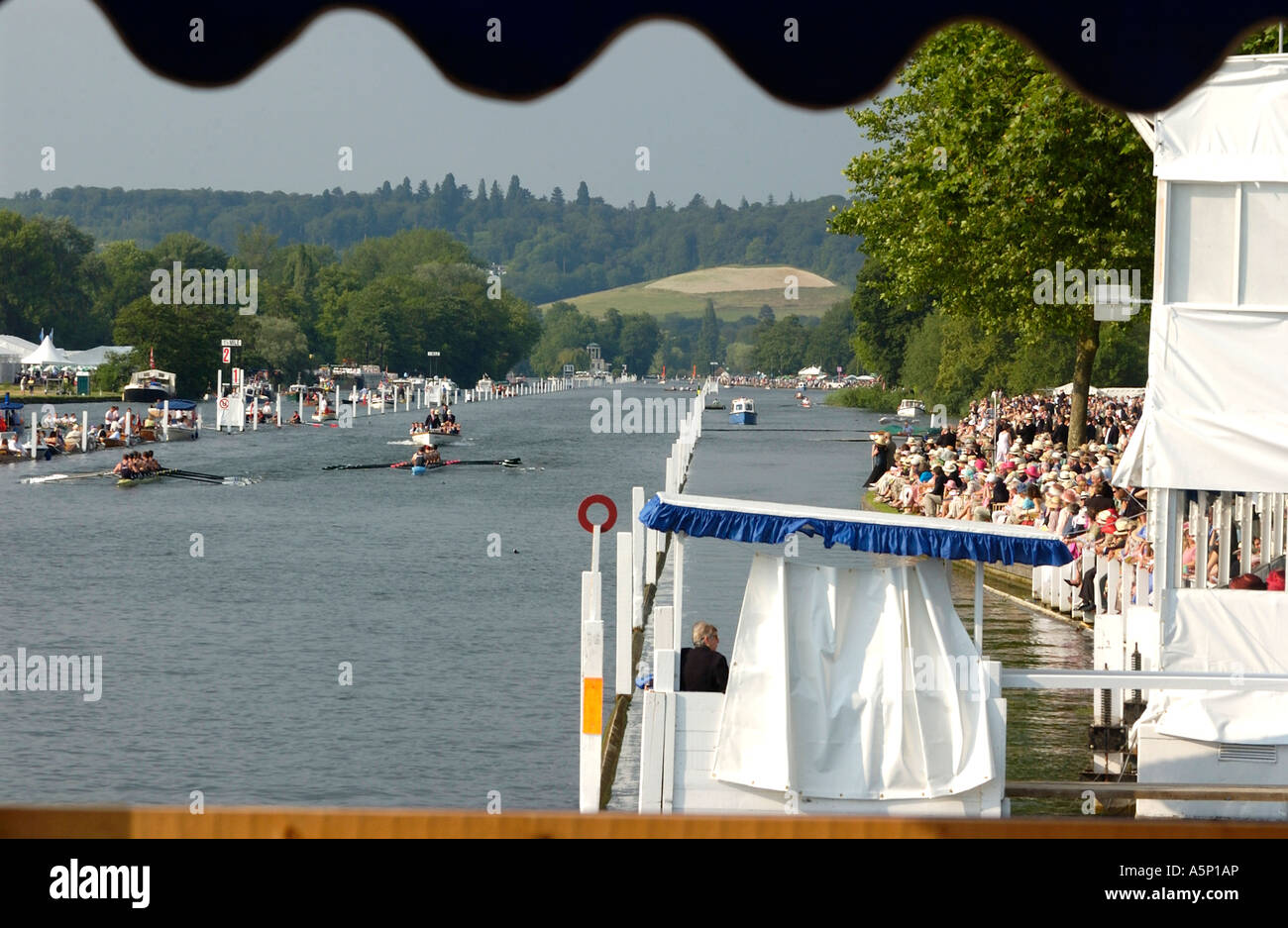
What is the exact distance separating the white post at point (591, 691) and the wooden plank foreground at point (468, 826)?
6.40m

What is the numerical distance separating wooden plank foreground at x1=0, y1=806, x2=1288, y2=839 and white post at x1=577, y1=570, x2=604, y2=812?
6.40 metres

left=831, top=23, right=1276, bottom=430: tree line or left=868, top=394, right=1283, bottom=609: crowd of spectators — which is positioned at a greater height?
left=831, top=23, right=1276, bottom=430: tree line

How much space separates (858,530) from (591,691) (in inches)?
149

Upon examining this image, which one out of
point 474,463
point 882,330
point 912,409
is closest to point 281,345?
point 882,330

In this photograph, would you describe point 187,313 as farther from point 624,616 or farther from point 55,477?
point 624,616

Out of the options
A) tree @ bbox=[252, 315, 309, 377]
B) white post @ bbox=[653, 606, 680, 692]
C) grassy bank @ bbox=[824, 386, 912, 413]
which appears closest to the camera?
white post @ bbox=[653, 606, 680, 692]

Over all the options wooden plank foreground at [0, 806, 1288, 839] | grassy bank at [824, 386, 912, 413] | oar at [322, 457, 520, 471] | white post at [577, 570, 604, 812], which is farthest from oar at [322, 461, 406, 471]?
wooden plank foreground at [0, 806, 1288, 839]

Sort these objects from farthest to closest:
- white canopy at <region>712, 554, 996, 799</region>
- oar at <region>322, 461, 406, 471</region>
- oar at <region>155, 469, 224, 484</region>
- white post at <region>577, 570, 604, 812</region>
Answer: oar at <region>322, 461, 406, 471</region> → oar at <region>155, 469, 224, 484</region> → white post at <region>577, 570, 604, 812</region> → white canopy at <region>712, 554, 996, 799</region>

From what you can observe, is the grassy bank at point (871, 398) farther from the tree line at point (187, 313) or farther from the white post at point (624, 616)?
the white post at point (624, 616)

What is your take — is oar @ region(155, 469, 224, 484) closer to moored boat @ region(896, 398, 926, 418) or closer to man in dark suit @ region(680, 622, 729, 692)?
moored boat @ region(896, 398, 926, 418)

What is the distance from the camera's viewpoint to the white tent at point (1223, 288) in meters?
10.6

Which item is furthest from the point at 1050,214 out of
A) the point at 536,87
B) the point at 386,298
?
the point at 386,298

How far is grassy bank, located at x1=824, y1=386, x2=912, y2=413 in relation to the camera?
472ft
